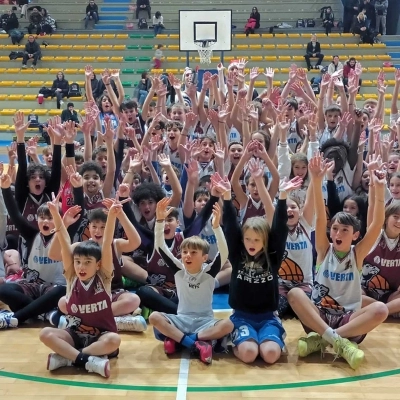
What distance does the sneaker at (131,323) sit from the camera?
3.60m

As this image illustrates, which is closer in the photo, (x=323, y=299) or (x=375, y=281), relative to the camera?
(x=323, y=299)

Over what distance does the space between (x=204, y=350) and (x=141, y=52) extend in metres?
12.7

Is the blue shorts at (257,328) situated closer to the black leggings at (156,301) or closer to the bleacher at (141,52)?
the black leggings at (156,301)

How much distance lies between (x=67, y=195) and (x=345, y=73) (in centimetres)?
844

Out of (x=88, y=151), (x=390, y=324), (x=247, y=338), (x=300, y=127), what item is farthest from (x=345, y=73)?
(x=247, y=338)

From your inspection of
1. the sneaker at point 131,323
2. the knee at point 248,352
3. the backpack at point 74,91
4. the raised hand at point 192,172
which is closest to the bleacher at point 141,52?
the backpack at point 74,91

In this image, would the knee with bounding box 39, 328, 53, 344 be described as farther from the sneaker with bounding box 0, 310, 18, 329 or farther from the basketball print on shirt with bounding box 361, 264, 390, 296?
the basketball print on shirt with bounding box 361, 264, 390, 296

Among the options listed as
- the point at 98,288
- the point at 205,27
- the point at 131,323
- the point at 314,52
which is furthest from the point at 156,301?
the point at 314,52

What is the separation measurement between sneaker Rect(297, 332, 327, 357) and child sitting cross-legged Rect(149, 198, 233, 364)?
44cm

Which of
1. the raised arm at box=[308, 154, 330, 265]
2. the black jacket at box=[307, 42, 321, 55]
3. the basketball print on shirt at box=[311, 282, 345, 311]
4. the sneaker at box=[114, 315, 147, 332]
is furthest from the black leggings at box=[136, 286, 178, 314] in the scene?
the black jacket at box=[307, 42, 321, 55]

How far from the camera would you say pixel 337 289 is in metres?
3.40

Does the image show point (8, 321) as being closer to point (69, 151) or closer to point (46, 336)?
point (46, 336)

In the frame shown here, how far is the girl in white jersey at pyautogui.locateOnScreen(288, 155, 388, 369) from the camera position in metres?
3.22

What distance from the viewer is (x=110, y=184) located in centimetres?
457
